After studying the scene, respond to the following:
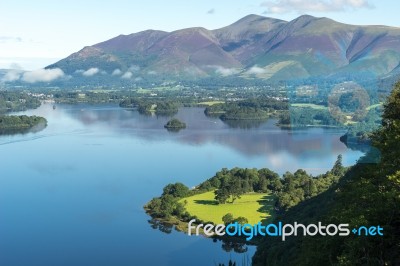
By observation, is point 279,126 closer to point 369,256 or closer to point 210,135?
point 210,135

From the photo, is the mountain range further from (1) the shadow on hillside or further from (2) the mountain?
(1) the shadow on hillside

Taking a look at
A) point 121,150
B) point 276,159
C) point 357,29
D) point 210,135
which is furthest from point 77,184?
point 357,29

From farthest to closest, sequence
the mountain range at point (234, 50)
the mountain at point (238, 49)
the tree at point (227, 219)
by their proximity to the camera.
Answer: the mountain range at point (234, 50), the mountain at point (238, 49), the tree at point (227, 219)

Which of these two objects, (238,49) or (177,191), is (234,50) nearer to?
(238,49)

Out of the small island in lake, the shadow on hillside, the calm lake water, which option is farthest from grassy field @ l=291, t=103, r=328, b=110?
the small island in lake

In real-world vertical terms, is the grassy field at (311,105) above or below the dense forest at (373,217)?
above

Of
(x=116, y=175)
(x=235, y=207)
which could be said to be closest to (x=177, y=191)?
(x=235, y=207)

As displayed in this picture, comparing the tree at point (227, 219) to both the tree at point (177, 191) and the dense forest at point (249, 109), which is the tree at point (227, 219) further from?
the dense forest at point (249, 109)

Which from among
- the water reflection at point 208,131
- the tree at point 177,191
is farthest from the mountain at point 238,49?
the tree at point 177,191
